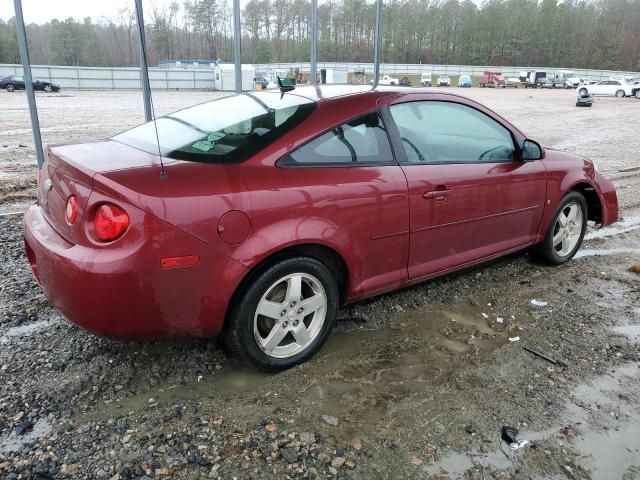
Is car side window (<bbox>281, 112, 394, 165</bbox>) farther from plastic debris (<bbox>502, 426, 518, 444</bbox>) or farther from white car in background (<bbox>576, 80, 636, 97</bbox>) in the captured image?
white car in background (<bbox>576, 80, 636, 97</bbox>)

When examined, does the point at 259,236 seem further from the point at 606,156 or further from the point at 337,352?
the point at 606,156

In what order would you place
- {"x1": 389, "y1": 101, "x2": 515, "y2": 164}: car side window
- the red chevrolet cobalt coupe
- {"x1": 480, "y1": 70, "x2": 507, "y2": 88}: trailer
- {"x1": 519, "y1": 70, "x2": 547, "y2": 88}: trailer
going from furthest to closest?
1. {"x1": 480, "y1": 70, "x2": 507, "y2": 88}: trailer
2. {"x1": 519, "y1": 70, "x2": 547, "y2": 88}: trailer
3. {"x1": 389, "y1": 101, "x2": 515, "y2": 164}: car side window
4. the red chevrolet cobalt coupe

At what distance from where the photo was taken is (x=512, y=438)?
2496mm

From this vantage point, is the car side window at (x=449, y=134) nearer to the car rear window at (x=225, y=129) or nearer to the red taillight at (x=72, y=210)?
the car rear window at (x=225, y=129)

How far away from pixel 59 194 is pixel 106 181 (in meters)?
0.45

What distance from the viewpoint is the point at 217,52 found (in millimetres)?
33438

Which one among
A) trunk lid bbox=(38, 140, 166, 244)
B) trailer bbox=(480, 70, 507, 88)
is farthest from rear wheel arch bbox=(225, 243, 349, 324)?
trailer bbox=(480, 70, 507, 88)

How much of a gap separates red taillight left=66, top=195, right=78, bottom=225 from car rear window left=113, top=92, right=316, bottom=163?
520 mm

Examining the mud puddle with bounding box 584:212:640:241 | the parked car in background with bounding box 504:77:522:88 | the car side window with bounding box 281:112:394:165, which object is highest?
the car side window with bounding box 281:112:394:165

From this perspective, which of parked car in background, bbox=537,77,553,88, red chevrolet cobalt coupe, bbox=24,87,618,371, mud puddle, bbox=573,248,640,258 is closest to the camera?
red chevrolet cobalt coupe, bbox=24,87,618,371

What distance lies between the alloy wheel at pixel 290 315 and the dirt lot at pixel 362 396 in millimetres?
172

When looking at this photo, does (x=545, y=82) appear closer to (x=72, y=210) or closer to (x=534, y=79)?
(x=534, y=79)

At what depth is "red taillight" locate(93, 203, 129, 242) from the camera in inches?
94.1

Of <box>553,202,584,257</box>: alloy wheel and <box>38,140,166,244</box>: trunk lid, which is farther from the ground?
<box>38,140,166,244</box>: trunk lid
